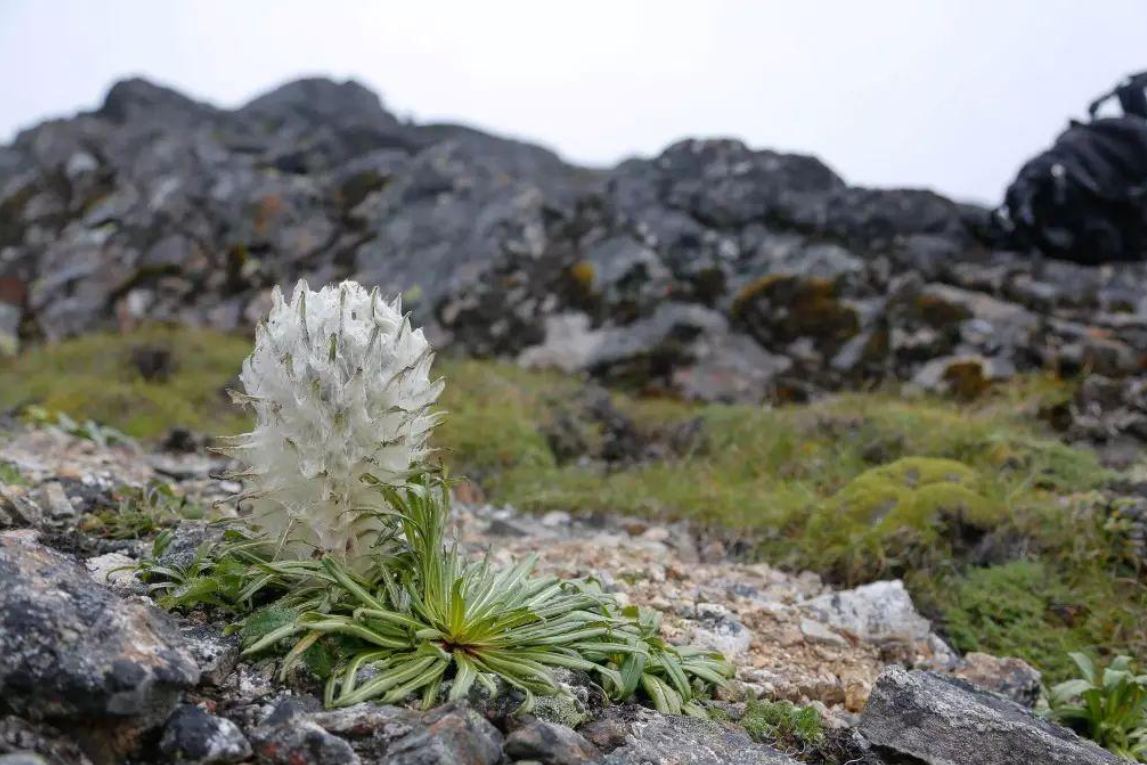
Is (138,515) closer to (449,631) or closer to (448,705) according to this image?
(449,631)

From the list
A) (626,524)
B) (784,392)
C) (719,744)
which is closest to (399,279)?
(784,392)

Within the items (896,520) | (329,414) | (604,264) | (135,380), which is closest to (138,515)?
(329,414)

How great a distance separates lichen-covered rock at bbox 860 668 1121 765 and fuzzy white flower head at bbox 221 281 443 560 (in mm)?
1955

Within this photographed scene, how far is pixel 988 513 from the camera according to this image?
5.88 meters

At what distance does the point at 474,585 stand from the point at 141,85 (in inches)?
878

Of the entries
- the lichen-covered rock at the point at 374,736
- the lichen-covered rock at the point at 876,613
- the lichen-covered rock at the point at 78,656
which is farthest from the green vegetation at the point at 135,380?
the lichen-covered rock at the point at 374,736

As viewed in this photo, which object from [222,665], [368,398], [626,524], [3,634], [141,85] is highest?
[141,85]

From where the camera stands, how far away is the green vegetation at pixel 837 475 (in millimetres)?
5215

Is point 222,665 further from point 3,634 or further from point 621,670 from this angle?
point 621,670

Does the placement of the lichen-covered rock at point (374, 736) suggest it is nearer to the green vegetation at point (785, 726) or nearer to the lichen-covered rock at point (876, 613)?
the green vegetation at point (785, 726)

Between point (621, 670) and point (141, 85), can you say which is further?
point (141, 85)

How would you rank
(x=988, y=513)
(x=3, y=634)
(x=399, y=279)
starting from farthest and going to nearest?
(x=399, y=279) < (x=988, y=513) < (x=3, y=634)

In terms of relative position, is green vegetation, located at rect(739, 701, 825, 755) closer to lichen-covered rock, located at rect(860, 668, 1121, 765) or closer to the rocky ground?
the rocky ground

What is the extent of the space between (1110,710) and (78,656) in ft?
13.4
